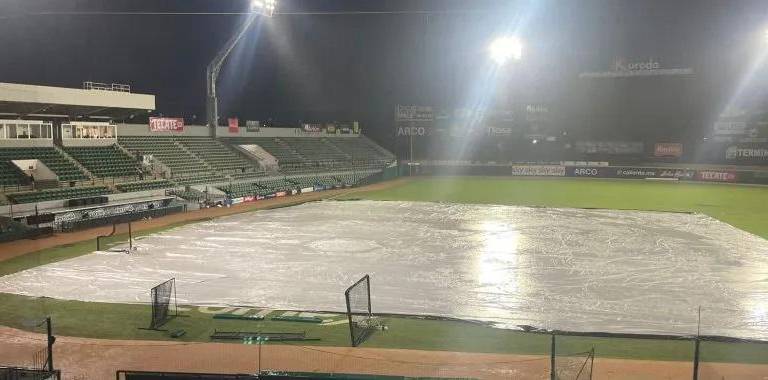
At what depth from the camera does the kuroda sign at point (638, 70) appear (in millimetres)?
56716

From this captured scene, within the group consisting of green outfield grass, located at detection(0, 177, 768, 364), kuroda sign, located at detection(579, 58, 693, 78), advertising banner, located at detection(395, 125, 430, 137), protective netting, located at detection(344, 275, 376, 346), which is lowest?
green outfield grass, located at detection(0, 177, 768, 364)

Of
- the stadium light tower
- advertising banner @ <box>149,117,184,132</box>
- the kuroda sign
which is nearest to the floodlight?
the stadium light tower

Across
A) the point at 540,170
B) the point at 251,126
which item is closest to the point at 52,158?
the point at 251,126

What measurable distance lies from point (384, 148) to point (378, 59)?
14095mm

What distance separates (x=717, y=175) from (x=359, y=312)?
177ft

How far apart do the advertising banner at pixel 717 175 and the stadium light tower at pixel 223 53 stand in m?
45.6

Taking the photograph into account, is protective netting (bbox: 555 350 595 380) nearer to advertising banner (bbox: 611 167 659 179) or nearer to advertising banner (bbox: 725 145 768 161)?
advertising banner (bbox: 611 167 659 179)

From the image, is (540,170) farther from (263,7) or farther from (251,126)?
(263,7)

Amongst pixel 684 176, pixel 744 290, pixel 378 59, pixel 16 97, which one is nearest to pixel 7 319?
pixel 16 97

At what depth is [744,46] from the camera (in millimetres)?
53438

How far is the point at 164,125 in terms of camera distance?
143ft

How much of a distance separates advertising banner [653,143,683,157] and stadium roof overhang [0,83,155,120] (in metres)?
53.1

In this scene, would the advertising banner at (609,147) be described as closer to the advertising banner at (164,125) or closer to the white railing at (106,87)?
the advertising banner at (164,125)

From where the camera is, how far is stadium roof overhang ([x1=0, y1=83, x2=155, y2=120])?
86.1 ft
